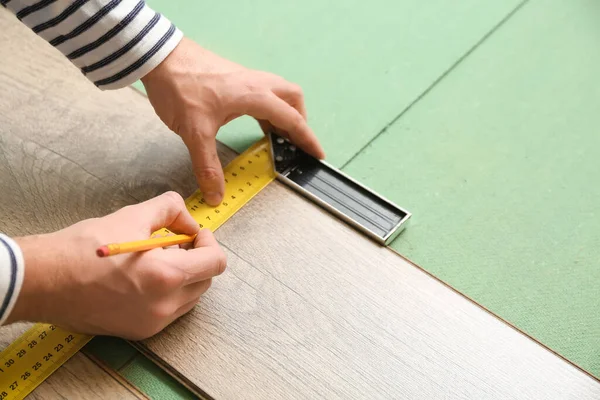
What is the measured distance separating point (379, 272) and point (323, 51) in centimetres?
58

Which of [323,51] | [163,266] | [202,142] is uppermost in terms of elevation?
[323,51]

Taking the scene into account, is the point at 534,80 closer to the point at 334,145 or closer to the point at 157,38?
the point at 334,145

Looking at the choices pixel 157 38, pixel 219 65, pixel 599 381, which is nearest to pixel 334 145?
pixel 219 65

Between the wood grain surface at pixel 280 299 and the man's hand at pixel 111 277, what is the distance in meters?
0.08

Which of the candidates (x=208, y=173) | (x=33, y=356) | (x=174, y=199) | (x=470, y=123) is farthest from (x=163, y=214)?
(x=470, y=123)

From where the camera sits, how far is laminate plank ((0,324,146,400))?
0.92m

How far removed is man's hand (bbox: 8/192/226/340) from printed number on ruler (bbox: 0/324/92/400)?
2.3 inches

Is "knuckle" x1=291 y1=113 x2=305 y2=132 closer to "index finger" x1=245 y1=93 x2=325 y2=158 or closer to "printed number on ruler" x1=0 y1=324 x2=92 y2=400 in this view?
"index finger" x1=245 y1=93 x2=325 y2=158

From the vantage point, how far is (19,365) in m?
0.94

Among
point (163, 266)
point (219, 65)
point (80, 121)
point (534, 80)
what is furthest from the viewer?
point (534, 80)

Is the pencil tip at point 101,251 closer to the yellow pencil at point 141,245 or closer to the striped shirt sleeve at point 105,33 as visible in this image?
the yellow pencil at point 141,245

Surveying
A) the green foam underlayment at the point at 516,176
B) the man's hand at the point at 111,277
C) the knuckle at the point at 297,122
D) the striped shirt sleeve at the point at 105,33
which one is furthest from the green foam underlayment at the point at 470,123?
the man's hand at the point at 111,277

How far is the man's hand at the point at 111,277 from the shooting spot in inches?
33.6

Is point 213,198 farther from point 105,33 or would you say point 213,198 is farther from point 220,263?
point 105,33
